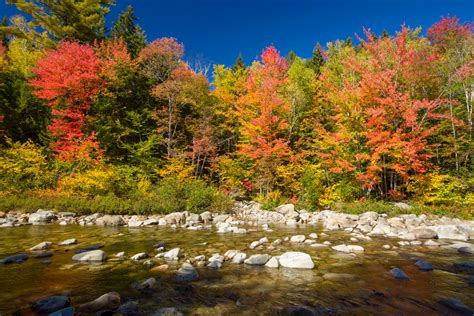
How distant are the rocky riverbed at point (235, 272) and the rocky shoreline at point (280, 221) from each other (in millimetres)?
129

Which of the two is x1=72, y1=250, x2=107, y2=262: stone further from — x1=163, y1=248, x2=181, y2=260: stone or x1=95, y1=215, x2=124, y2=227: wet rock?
x1=95, y1=215, x2=124, y2=227: wet rock

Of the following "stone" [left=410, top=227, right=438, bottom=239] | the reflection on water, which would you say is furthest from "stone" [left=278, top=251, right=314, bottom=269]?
"stone" [left=410, top=227, right=438, bottom=239]

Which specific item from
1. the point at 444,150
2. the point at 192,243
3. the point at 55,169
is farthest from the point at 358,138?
the point at 55,169

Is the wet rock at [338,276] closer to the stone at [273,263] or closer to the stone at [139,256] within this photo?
the stone at [273,263]

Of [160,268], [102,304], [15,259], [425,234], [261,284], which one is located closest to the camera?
[102,304]

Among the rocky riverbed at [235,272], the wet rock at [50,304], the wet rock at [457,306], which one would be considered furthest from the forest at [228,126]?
the wet rock at [457,306]

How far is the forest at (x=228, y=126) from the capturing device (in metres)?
13.7

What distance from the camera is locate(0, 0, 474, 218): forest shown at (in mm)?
13734

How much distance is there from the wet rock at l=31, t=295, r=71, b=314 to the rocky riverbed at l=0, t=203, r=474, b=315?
1 centimetres

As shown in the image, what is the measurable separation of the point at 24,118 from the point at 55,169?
22.9ft

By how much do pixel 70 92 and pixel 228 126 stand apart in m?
11.8

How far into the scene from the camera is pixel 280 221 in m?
12.4

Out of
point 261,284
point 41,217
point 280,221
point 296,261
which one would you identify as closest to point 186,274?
point 261,284

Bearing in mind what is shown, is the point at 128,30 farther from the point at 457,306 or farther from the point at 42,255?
the point at 457,306
